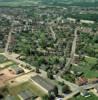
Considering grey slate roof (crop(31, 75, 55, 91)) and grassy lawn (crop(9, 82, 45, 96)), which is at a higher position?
grey slate roof (crop(31, 75, 55, 91))

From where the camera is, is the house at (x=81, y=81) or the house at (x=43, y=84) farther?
the house at (x=81, y=81)

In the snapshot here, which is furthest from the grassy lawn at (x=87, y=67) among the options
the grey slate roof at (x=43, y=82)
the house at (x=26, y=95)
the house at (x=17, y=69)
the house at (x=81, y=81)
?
the house at (x=26, y=95)

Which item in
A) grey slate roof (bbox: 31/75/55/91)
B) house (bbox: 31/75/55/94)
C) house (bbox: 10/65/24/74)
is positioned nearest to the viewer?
house (bbox: 31/75/55/94)

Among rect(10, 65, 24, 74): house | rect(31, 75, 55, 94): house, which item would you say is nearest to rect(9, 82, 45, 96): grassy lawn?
rect(31, 75, 55, 94): house

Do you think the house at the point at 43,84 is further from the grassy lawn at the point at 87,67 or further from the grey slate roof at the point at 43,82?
the grassy lawn at the point at 87,67

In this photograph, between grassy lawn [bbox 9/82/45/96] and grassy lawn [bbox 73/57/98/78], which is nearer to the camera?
grassy lawn [bbox 9/82/45/96]

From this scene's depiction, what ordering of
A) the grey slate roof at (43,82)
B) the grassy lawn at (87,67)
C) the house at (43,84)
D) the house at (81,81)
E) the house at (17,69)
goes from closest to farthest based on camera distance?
the house at (43,84) < the grey slate roof at (43,82) < the house at (81,81) < the grassy lawn at (87,67) < the house at (17,69)

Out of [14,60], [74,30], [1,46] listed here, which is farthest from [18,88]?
[74,30]

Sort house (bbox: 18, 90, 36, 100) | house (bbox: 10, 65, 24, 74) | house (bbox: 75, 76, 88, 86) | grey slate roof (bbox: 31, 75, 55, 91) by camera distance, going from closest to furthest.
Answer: house (bbox: 18, 90, 36, 100), grey slate roof (bbox: 31, 75, 55, 91), house (bbox: 75, 76, 88, 86), house (bbox: 10, 65, 24, 74)

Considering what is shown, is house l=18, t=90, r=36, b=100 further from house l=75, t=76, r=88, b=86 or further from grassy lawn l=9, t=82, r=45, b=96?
house l=75, t=76, r=88, b=86

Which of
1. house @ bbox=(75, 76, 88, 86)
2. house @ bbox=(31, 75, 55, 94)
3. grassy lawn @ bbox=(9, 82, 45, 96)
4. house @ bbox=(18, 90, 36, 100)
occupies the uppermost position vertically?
house @ bbox=(75, 76, 88, 86)
